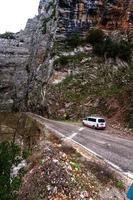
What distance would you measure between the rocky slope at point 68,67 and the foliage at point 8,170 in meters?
21.5

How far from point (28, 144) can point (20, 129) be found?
17.2 feet

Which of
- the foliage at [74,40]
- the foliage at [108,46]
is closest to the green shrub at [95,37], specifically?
the foliage at [108,46]

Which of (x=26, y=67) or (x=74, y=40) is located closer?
(x=74, y=40)

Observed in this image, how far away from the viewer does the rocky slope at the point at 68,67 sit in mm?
56741

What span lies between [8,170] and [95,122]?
22608mm

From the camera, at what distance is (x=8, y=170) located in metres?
26.7

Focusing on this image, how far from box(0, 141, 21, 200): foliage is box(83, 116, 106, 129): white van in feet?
58.9

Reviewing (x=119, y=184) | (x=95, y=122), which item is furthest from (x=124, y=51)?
(x=119, y=184)

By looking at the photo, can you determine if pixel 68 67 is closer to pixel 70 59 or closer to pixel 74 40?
pixel 70 59

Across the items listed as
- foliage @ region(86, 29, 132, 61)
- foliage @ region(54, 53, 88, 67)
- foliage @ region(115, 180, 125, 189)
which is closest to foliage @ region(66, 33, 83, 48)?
foliage @ region(86, 29, 132, 61)

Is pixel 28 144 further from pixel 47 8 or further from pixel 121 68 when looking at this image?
pixel 47 8

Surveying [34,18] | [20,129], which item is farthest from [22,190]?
[34,18]

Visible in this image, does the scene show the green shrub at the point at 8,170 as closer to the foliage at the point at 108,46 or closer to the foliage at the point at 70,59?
the foliage at the point at 70,59

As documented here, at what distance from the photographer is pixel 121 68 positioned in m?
63.0
